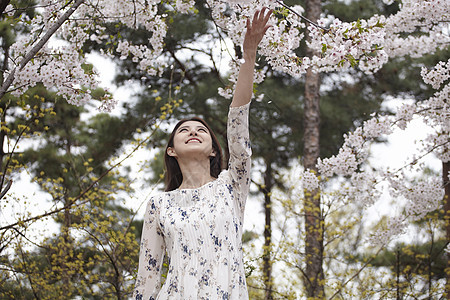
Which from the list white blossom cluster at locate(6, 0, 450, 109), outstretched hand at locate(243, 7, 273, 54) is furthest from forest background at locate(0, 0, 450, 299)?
outstretched hand at locate(243, 7, 273, 54)

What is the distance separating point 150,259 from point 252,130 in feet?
15.9

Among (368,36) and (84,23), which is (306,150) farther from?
(368,36)

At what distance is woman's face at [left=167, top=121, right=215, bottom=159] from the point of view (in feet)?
7.21

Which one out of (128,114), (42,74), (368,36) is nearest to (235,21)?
(368,36)

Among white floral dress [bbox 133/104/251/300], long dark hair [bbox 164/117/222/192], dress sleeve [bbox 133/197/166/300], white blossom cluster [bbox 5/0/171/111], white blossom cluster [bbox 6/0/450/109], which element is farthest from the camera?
white blossom cluster [bbox 5/0/171/111]

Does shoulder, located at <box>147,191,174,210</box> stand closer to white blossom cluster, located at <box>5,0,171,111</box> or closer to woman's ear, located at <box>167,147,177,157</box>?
woman's ear, located at <box>167,147,177,157</box>

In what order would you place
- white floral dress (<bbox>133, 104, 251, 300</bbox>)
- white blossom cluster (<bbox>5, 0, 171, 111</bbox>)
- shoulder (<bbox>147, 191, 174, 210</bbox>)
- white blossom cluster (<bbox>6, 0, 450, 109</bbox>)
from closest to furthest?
white floral dress (<bbox>133, 104, 251, 300</bbox>) < shoulder (<bbox>147, 191, 174, 210</bbox>) < white blossom cluster (<bbox>6, 0, 450, 109</bbox>) < white blossom cluster (<bbox>5, 0, 171, 111</bbox>)

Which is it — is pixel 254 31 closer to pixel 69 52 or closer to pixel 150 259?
pixel 150 259

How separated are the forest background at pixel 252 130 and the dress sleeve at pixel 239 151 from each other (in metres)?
0.72

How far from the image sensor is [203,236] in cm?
195

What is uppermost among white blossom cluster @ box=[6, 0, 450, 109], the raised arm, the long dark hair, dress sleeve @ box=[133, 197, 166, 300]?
white blossom cluster @ box=[6, 0, 450, 109]

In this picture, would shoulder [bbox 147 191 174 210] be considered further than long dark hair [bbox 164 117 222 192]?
No

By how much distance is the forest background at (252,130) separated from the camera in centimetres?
305

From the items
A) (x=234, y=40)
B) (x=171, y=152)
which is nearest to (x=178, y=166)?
(x=171, y=152)
